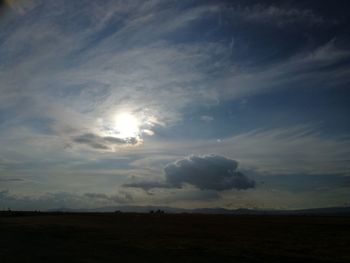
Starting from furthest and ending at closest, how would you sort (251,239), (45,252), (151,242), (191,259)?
(251,239) < (151,242) < (45,252) < (191,259)

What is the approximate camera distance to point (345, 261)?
116ft

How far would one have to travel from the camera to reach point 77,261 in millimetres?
33344

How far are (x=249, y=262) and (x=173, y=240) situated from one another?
1711 centimetres

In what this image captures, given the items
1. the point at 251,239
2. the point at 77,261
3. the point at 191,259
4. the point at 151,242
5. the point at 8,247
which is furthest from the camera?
the point at 251,239

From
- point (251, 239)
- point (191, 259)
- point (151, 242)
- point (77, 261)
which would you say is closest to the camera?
point (77, 261)

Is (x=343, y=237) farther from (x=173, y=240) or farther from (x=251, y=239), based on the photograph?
(x=173, y=240)

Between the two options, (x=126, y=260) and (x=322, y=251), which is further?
(x=322, y=251)

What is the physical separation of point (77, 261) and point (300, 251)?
20.4 metres

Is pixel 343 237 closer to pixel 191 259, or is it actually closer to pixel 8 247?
pixel 191 259

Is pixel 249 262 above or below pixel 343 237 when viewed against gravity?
below

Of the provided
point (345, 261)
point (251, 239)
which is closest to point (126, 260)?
point (345, 261)

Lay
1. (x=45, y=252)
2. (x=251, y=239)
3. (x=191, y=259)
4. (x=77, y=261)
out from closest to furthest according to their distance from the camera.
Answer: (x=77, y=261), (x=191, y=259), (x=45, y=252), (x=251, y=239)

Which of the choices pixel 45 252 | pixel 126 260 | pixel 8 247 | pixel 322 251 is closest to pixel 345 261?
pixel 322 251

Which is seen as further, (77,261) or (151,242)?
(151,242)
